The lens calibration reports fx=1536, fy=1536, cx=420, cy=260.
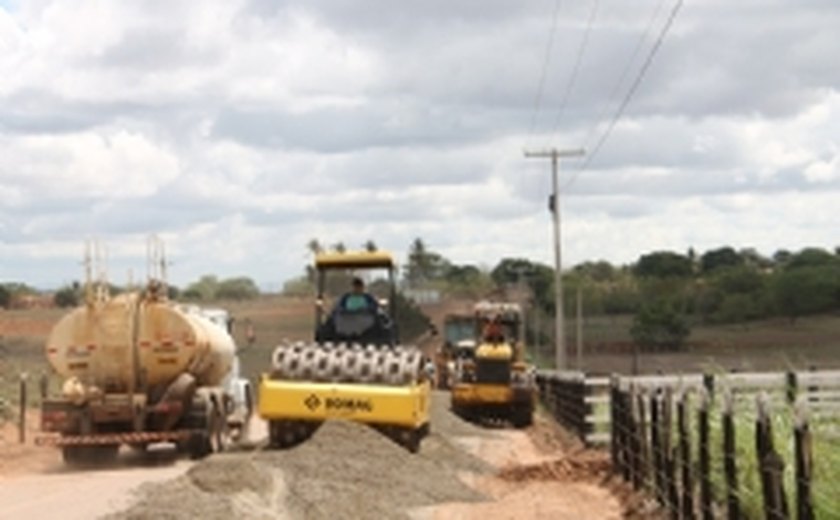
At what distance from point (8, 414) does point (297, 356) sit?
12.8m

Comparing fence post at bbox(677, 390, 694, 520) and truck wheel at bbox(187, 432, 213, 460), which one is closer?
fence post at bbox(677, 390, 694, 520)

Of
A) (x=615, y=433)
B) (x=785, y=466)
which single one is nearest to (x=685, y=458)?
(x=785, y=466)

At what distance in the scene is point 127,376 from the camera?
2380 cm

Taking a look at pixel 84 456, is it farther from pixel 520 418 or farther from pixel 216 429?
pixel 520 418

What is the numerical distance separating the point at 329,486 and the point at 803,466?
8.70m

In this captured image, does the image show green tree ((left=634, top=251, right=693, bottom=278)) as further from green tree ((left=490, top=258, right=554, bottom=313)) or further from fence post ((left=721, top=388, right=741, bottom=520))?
fence post ((left=721, top=388, right=741, bottom=520))

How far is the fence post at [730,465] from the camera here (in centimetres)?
1219

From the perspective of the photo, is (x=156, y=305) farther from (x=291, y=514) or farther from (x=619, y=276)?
(x=619, y=276)

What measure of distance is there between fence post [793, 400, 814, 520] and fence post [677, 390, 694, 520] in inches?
156

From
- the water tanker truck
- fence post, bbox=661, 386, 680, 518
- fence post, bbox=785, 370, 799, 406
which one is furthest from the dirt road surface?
fence post, bbox=785, 370, 799, 406

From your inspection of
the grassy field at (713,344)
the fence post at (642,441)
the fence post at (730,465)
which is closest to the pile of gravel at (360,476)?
the fence post at (642,441)

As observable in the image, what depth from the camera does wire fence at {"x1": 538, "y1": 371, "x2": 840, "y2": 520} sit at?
35.0 ft

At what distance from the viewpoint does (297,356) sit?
2244 centimetres

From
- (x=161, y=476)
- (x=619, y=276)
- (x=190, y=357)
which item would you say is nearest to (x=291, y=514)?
(x=161, y=476)
